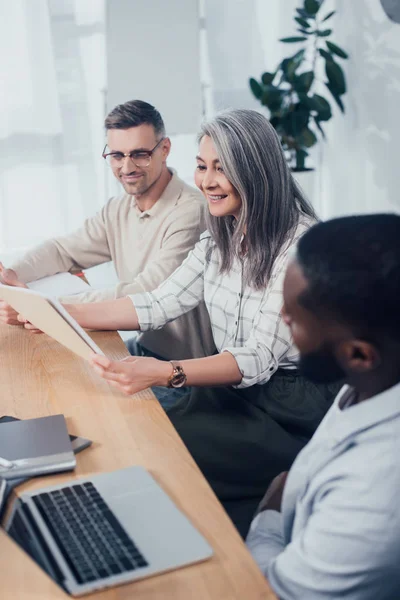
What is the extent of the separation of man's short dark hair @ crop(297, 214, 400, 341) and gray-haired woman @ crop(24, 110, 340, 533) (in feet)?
2.05

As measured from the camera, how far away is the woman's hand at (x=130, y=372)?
1427mm

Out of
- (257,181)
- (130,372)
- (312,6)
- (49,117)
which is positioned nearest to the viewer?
(130,372)

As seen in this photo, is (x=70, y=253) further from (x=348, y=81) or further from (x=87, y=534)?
(x=348, y=81)

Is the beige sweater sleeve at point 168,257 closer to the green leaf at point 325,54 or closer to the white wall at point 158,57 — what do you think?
the white wall at point 158,57

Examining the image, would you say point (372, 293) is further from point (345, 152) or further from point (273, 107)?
point (345, 152)

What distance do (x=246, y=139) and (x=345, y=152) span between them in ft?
9.45

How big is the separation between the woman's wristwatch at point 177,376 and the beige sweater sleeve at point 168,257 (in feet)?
1.79

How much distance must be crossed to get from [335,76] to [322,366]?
3539mm

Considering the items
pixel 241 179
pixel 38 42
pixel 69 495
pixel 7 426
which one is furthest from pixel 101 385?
Result: pixel 38 42

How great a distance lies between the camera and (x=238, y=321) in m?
1.80

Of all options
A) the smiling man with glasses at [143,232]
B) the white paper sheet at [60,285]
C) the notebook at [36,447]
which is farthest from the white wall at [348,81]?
the notebook at [36,447]

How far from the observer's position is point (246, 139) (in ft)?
5.56

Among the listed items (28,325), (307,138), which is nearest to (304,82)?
(307,138)

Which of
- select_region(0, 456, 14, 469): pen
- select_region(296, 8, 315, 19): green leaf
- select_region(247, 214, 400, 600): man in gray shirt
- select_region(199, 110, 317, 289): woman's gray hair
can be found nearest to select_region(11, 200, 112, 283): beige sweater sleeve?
select_region(199, 110, 317, 289): woman's gray hair
